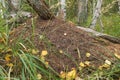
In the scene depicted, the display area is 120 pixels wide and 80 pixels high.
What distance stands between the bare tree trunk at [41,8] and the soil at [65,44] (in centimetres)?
8

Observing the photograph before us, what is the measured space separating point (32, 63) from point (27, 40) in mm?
552

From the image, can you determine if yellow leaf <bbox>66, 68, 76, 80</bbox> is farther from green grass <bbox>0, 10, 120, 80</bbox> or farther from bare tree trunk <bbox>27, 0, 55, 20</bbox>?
bare tree trunk <bbox>27, 0, 55, 20</bbox>

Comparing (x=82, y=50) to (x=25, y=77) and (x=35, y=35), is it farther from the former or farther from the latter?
(x=25, y=77)

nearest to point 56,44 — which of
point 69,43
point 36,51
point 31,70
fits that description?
point 69,43

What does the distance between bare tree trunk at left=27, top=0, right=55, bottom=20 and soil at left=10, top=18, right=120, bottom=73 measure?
8 cm

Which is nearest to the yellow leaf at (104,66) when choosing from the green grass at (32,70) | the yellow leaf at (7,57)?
the green grass at (32,70)

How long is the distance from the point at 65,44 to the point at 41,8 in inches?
22.9

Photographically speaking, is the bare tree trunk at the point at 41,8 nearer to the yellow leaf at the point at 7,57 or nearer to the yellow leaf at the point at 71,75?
the yellow leaf at the point at 7,57

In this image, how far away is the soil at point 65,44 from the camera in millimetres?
3695

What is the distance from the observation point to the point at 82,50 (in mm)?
3893

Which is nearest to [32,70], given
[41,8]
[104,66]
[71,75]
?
[71,75]

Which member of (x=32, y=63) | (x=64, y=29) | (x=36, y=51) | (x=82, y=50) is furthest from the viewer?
(x=64, y=29)

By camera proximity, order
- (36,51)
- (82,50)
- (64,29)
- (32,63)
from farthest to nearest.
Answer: (64,29), (82,50), (36,51), (32,63)

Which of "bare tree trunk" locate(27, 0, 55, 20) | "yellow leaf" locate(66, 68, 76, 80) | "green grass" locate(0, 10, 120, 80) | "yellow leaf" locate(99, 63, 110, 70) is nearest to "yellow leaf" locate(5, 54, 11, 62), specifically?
"green grass" locate(0, 10, 120, 80)
